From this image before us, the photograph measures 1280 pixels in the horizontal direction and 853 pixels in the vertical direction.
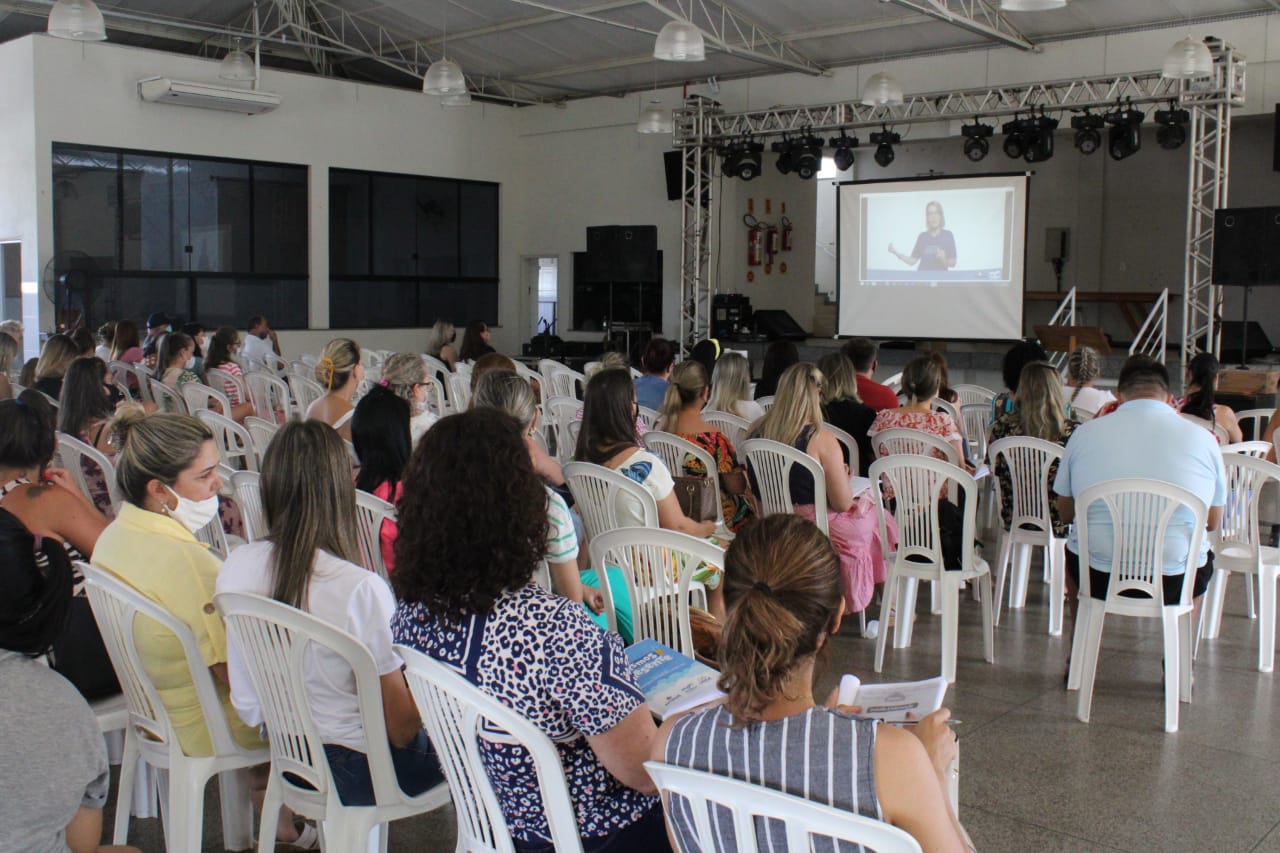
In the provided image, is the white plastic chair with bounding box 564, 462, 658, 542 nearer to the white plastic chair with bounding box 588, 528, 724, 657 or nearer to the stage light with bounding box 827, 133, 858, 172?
the white plastic chair with bounding box 588, 528, 724, 657

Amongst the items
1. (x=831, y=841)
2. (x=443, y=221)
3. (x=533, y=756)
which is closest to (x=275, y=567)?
(x=533, y=756)

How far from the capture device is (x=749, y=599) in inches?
67.2

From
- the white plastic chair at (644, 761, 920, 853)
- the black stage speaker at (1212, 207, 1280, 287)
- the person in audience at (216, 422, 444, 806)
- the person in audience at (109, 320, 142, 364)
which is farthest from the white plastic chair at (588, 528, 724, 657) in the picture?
the black stage speaker at (1212, 207, 1280, 287)

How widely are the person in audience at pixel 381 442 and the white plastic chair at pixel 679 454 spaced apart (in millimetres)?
1233

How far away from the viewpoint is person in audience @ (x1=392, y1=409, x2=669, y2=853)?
1.98 meters

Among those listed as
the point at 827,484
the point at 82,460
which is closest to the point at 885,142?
the point at 827,484

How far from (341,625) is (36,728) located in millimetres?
787

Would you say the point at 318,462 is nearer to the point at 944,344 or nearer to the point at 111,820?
the point at 111,820

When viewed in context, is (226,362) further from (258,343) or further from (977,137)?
(977,137)

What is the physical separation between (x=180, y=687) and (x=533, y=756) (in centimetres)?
111

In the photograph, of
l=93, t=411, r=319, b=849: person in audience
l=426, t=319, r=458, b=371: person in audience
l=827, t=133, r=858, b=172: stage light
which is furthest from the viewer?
l=827, t=133, r=858, b=172: stage light

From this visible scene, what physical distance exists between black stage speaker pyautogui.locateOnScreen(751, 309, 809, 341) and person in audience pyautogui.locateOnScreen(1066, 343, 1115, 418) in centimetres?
995

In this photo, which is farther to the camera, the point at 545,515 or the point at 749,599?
the point at 545,515

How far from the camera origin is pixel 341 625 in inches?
96.2
